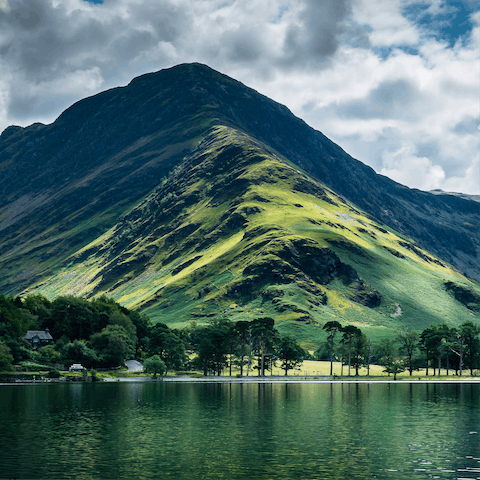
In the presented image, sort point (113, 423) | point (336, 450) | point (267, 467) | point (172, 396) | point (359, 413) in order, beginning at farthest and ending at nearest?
point (172, 396)
point (359, 413)
point (113, 423)
point (336, 450)
point (267, 467)

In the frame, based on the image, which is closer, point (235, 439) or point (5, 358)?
point (235, 439)

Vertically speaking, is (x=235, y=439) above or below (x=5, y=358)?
below

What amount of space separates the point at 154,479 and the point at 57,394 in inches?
3888

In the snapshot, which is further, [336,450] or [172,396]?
[172,396]

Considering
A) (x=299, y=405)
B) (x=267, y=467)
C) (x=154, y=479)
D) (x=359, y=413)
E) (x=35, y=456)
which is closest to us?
(x=154, y=479)

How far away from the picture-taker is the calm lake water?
193ft

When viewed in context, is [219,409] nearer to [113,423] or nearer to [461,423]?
[113,423]

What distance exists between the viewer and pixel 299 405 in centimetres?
12350

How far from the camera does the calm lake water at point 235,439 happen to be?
58.7 metres

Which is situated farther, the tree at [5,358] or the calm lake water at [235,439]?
the tree at [5,358]

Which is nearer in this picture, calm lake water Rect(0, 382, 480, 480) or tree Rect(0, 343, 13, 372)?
calm lake water Rect(0, 382, 480, 480)

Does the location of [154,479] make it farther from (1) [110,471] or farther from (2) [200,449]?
(2) [200,449]

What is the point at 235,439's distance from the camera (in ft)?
255

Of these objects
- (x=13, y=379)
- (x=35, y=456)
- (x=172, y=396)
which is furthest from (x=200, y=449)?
(x=13, y=379)
